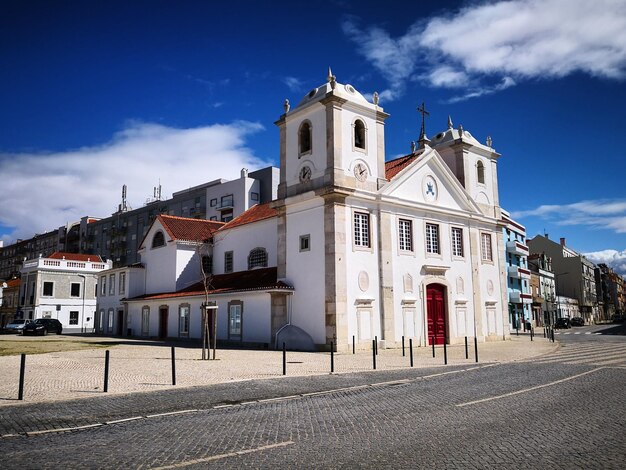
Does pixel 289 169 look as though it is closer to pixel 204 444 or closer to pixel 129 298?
pixel 129 298

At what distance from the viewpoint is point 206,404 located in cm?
1049

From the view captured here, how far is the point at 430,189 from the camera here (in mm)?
30750

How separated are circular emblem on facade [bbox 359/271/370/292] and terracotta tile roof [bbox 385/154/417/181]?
19.0 ft

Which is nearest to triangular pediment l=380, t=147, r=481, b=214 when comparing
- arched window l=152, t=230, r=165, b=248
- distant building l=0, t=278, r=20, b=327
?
arched window l=152, t=230, r=165, b=248

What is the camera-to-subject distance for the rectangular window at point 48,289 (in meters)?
57.2

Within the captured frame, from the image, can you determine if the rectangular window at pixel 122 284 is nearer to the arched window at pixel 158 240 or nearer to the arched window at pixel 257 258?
the arched window at pixel 158 240

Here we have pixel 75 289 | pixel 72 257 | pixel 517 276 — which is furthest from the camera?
pixel 72 257

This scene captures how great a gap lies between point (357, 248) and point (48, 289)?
44.5 meters

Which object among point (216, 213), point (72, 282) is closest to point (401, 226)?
point (72, 282)

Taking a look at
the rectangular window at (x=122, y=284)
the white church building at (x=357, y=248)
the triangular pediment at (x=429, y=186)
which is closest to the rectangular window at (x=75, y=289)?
the rectangular window at (x=122, y=284)

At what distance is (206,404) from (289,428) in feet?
9.77

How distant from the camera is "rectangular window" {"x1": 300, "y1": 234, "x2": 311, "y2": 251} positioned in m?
26.4

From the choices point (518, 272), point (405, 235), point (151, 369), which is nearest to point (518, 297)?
point (518, 272)

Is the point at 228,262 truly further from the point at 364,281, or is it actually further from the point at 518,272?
the point at 518,272
